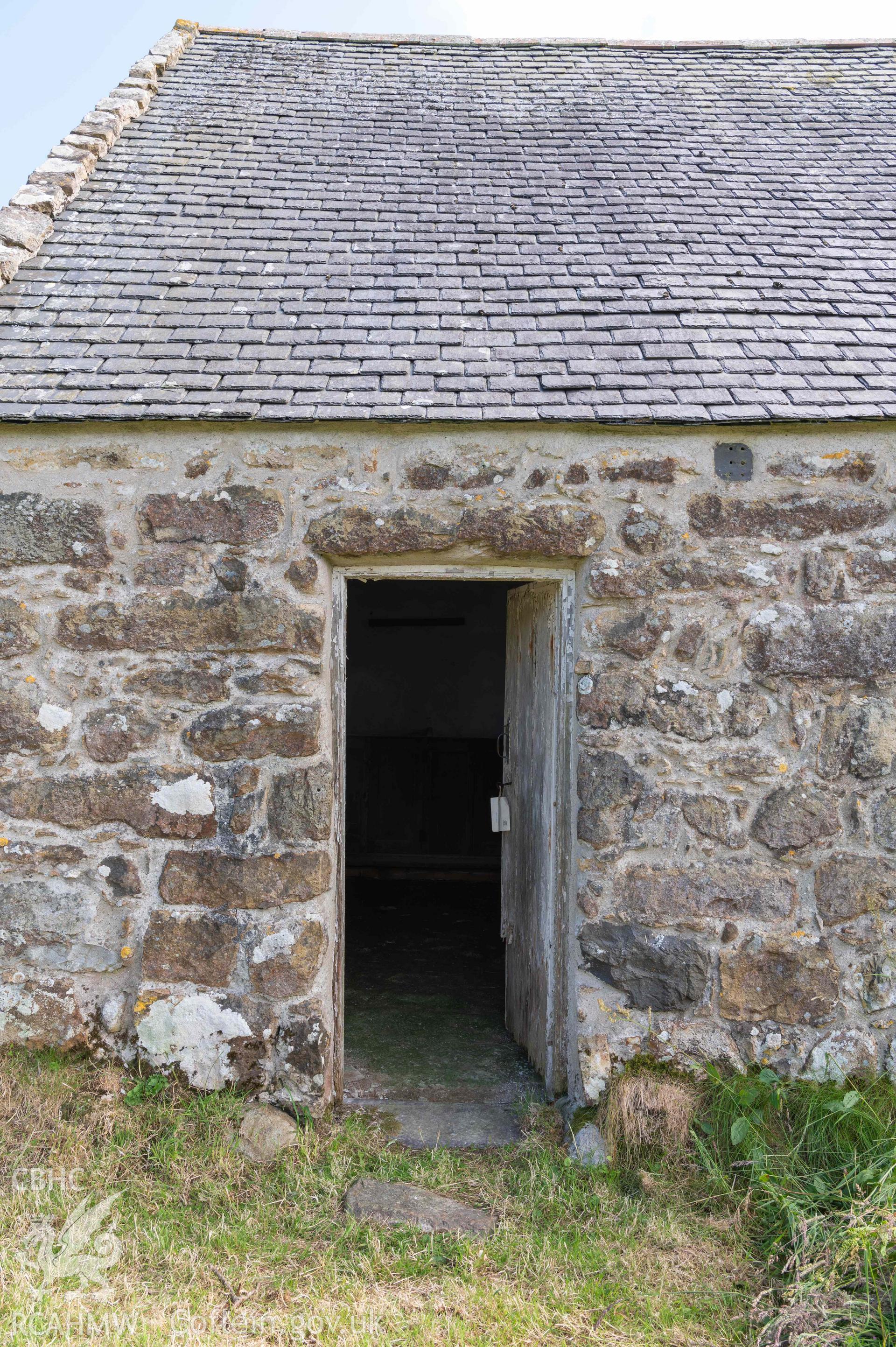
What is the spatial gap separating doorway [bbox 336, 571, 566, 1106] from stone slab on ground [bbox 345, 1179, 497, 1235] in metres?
0.73

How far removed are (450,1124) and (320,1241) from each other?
90 cm

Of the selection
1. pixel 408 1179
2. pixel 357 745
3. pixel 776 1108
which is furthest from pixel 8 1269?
pixel 357 745

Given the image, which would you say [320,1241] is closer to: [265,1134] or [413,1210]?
[413,1210]

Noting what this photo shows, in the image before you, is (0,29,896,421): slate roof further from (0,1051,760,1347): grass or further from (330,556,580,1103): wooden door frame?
(0,1051,760,1347): grass

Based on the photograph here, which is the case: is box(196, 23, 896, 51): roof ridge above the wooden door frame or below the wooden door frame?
above

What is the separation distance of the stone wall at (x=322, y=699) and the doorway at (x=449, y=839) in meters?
0.31

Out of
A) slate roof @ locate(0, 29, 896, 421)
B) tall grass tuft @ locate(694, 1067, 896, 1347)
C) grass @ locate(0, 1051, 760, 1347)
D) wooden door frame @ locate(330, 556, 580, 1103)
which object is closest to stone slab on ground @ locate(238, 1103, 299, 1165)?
grass @ locate(0, 1051, 760, 1347)

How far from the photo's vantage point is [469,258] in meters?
4.52

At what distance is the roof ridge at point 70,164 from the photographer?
4.43 m

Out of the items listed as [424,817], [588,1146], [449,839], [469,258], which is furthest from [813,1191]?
[424,817]

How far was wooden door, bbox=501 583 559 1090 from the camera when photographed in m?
3.96

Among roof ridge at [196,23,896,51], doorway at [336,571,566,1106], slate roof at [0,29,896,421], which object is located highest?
roof ridge at [196,23,896,51]

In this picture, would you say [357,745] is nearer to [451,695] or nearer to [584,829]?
[451,695]

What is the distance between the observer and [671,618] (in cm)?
367
